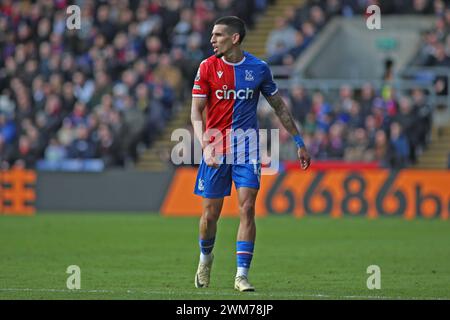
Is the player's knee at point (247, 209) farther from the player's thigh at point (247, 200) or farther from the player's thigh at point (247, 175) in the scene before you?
the player's thigh at point (247, 175)

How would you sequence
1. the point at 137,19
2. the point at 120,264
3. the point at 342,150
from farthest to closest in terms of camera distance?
the point at 137,19
the point at 342,150
the point at 120,264

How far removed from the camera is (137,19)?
3438 centimetres

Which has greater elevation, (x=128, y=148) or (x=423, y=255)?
(x=128, y=148)

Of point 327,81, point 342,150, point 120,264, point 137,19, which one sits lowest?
point 120,264

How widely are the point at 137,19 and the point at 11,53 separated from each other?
4079 millimetres

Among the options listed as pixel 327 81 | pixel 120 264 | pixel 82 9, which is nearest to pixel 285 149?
pixel 327 81

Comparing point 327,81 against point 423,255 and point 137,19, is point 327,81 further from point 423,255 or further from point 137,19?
point 423,255

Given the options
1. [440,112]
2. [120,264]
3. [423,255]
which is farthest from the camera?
[440,112]

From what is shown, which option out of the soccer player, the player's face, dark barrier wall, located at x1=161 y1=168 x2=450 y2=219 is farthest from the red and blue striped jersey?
dark barrier wall, located at x1=161 y1=168 x2=450 y2=219

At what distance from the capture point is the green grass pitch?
460 inches

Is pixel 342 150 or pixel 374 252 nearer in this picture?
pixel 374 252

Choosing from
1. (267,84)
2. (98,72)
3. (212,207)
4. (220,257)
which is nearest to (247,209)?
(212,207)

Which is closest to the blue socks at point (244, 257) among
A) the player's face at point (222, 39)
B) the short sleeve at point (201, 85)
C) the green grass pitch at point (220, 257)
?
the green grass pitch at point (220, 257)

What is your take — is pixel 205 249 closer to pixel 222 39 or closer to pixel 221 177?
pixel 221 177
